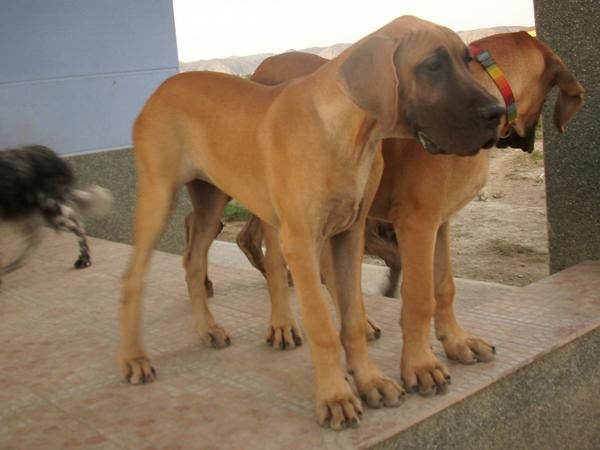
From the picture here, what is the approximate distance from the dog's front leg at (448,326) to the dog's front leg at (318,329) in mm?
676

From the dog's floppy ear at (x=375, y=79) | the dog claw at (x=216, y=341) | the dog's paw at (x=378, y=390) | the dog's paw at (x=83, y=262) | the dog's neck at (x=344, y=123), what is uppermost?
the dog's floppy ear at (x=375, y=79)

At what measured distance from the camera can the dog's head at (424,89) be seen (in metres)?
2.48

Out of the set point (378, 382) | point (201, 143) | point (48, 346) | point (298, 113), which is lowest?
point (48, 346)

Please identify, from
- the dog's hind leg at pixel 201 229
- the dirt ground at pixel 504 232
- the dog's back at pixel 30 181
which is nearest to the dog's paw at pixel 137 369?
the dog's hind leg at pixel 201 229

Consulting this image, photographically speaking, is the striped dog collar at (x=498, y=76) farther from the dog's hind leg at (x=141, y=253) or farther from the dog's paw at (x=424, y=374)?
the dog's hind leg at (x=141, y=253)

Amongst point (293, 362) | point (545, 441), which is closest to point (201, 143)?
point (293, 362)

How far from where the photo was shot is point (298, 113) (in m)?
2.85

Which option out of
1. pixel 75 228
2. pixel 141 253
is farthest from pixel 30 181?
pixel 75 228

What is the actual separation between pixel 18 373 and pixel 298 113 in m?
1.97

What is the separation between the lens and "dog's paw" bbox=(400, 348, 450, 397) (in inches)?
116

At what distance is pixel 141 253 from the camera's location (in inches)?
141

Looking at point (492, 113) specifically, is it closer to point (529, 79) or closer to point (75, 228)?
point (529, 79)

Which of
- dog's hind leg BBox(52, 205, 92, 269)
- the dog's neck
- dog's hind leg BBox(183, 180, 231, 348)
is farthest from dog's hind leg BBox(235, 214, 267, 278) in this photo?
the dog's neck

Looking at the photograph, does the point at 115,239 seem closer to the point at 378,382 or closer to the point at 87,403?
the point at 87,403
